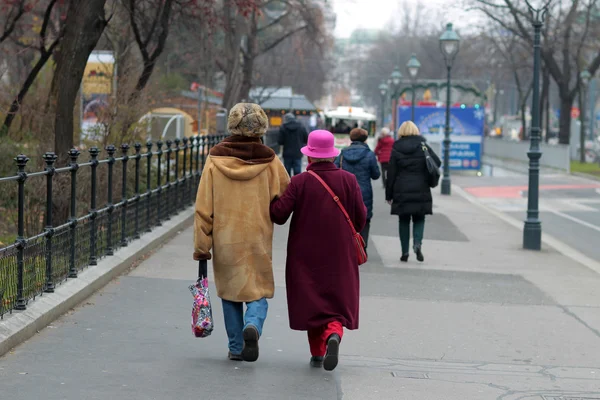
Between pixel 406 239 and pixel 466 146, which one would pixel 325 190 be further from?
pixel 466 146

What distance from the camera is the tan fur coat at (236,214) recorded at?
6883 millimetres

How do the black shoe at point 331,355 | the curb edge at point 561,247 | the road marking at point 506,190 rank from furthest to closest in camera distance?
1. the road marking at point 506,190
2. the curb edge at point 561,247
3. the black shoe at point 331,355

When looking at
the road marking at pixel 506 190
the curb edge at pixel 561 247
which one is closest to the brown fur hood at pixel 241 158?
the curb edge at pixel 561 247

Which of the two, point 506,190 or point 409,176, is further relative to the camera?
point 506,190

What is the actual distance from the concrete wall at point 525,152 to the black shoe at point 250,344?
30.1 m

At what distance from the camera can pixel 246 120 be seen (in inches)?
273

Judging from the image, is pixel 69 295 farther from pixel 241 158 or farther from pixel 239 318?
pixel 241 158

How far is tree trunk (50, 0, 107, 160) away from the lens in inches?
526

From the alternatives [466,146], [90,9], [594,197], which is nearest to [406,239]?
[90,9]

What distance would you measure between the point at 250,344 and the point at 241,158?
1170mm

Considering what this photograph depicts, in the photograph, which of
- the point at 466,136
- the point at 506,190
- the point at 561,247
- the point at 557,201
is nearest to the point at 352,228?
the point at 561,247

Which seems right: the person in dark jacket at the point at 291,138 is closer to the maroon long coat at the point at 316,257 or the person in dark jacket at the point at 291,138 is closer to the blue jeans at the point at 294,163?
the blue jeans at the point at 294,163

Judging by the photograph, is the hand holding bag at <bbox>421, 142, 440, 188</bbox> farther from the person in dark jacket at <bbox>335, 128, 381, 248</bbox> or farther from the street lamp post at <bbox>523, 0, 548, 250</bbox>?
the street lamp post at <bbox>523, 0, 548, 250</bbox>

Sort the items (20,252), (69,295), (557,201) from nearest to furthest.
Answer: (20,252)
(69,295)
(557,201)
